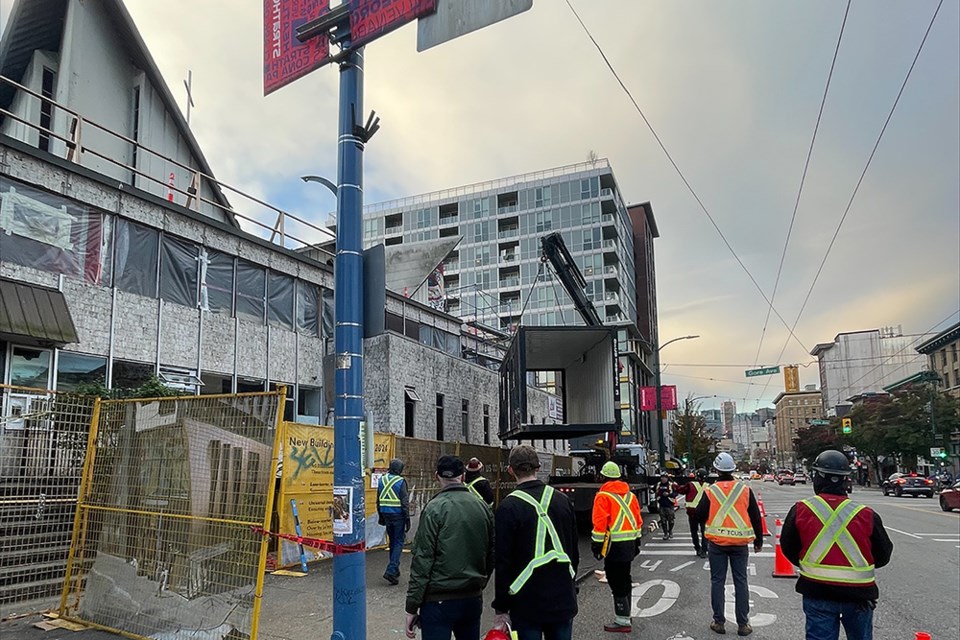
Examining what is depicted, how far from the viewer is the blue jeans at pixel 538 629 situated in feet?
14.3

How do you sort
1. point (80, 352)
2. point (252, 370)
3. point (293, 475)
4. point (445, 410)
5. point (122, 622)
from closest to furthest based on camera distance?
point (122, 622)
point (293, 475)
point (80, 352)
point (252, 370)
point (445, 410)

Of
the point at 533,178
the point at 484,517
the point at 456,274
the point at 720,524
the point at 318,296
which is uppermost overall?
the point at 533,178

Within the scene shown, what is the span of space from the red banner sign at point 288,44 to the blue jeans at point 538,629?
4618 mm

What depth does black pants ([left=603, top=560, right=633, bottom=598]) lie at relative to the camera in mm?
7273

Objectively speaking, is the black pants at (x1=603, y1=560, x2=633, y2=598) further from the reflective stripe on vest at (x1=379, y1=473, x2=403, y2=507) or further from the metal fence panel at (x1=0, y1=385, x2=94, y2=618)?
the metal fence panel at (x1=0, y1=385, x2=94, y2=618)

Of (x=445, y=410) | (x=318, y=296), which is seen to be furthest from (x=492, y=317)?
(x=318, y=296)

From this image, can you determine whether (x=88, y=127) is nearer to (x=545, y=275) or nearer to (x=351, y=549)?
(x=351, y=549)

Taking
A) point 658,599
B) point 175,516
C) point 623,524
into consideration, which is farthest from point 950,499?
point 175,516

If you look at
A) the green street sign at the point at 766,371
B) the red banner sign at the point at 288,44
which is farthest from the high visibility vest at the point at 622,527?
the green street sign at the point at 766,371

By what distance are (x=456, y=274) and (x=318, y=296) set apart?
59848 mm

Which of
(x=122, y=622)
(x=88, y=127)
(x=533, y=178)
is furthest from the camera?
(x=533, y=178)

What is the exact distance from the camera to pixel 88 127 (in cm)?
1869

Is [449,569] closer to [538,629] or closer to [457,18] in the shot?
[538,629]

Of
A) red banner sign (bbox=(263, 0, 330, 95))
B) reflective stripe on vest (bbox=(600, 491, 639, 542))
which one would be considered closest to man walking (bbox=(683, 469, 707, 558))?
→ reflective stripe on vest (bbox=(600, 491, 639, 542))
